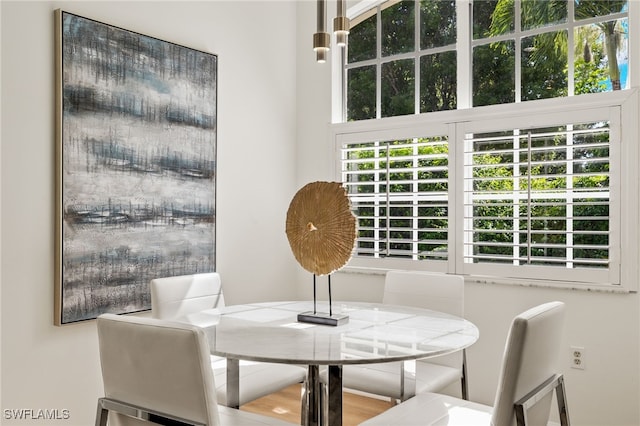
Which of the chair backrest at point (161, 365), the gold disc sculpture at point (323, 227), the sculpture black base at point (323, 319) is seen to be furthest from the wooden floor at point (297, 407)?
the chair backrest at point (161, 365)

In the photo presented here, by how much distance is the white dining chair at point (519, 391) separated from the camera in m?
1.56

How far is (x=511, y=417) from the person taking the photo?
1.60 meters

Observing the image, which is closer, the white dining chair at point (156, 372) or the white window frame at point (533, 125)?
the white dining chair at point (156, 372)

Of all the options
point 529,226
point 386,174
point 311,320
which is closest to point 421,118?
point 386,174

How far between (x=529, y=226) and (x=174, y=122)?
2.02m

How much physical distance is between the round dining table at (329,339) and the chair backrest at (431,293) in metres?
0.32

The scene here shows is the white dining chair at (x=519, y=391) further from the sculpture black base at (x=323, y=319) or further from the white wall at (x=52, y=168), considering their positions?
the white wall at (x=52, y=168)

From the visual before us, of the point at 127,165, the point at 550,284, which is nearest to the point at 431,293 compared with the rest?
the point at 550,284

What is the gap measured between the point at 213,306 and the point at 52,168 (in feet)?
3.29

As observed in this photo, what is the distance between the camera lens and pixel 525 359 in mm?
1572

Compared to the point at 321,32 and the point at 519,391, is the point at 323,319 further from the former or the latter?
the point at 321,32

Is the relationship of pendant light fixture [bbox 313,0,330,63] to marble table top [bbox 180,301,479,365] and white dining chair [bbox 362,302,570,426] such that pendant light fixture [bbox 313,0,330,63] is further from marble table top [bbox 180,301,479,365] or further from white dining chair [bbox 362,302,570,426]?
white dining chair [bbox 362,302,570,426]

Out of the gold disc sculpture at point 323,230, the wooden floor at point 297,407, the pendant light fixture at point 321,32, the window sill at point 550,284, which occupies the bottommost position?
the wooden floor at point 297,407

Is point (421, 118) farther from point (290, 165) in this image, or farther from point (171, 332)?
point (171, 332)
